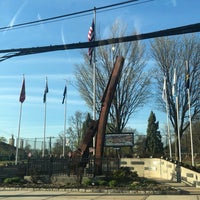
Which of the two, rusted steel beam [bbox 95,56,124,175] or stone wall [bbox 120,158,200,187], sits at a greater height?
rusted steel beam [bbox 95,56,124,175]

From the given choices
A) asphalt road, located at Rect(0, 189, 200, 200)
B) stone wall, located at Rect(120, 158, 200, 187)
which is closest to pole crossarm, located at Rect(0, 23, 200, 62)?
asphalt road, located at Rect(0, 189, 200, 200)

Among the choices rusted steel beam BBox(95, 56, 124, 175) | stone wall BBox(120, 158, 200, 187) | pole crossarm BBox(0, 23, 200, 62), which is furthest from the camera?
stone wall BBox(120, 158, 200, 187)

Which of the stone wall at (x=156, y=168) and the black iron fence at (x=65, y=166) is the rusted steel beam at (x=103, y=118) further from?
the stone wall at (x=156, y=168)

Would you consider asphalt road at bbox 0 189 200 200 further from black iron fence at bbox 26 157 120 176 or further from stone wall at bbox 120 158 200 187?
stone wall at bbox 120 158 200 187

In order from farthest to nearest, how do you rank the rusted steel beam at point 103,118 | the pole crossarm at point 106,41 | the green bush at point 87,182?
the rusted steel beam at point 103,118 < the green bush at point 87,182 < the pole crossarm at point 106,41

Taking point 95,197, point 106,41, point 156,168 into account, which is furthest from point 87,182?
point 156,168

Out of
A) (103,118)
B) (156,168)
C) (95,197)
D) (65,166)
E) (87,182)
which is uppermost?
(103,118)

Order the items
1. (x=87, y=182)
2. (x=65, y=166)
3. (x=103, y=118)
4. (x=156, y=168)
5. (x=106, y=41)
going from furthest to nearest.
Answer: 1. (x=156, y=168)
2. (x=65, y=166)
3. (x=103, y=118)
4. (x=87, y=182)
5. (x=106, y=41)

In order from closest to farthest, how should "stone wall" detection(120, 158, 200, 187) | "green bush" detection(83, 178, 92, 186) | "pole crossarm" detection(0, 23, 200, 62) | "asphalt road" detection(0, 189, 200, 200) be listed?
"pole crossarm" detection(0, 23, 200, 62)
"asphalt road" detection(0, 189, 200, 200)
"green bush" detection(83, 178, 92, 186)
"stone wall" detection(120, 158, 200, 187)

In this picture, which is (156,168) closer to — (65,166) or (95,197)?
(65,166)

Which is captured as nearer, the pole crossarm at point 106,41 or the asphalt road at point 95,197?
the pole crossarm at point 106,41

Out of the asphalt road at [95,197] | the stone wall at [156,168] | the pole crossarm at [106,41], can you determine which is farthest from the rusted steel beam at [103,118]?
→ the pole crossarm at [106,41]

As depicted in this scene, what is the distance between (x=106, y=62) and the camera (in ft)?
111

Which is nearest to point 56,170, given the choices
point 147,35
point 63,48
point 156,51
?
point 63,48
